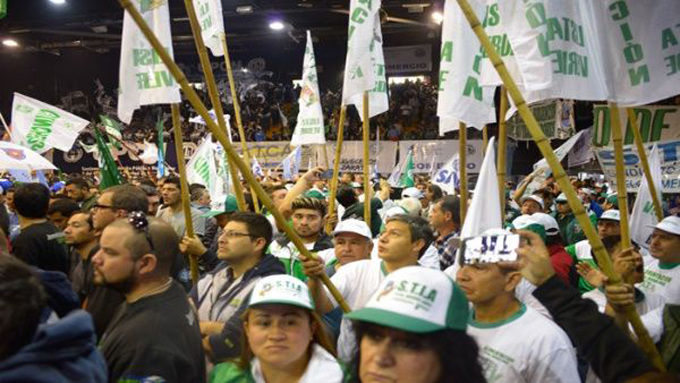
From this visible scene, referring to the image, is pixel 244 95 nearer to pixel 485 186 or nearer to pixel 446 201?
pixel 446 201

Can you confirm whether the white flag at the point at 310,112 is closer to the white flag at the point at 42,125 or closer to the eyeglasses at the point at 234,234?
the white flag at the point at 42,125

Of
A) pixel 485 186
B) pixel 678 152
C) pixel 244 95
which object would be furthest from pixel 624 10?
pixel 244 95

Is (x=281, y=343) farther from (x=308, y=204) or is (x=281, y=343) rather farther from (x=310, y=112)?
(x=310, y=112)

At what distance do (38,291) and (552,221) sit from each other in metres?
4.19

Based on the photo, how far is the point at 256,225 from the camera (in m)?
3.61

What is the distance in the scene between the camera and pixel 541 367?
234 cm

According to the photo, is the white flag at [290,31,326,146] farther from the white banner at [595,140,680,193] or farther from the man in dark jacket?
the man in dark jacket

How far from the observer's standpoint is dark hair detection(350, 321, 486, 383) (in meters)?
1.70

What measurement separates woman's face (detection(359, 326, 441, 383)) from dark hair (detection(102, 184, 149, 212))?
2.62 meters

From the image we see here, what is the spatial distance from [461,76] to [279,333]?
8.15 ft

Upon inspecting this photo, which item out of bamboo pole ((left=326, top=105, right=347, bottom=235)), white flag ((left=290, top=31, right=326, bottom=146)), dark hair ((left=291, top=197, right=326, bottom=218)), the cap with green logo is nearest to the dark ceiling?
white flag ((left=290, top=31, right=326, bottom=146))

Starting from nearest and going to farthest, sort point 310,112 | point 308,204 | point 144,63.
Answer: point 144,63, point 308,204, point 310,112

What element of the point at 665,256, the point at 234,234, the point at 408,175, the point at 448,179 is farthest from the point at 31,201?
the point at 408,175

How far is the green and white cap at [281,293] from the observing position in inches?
88.4
